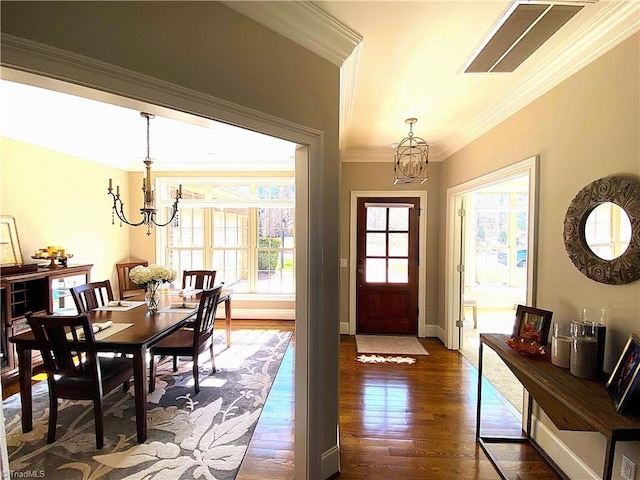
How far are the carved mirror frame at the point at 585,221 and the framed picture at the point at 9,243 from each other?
4746 millimetres

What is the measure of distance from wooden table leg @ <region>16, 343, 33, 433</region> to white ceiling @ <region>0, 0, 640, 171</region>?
77.5 inches

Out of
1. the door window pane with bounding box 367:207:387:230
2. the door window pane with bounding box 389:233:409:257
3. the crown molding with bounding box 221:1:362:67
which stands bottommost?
the door window pane with bounding box 389:233:409:257

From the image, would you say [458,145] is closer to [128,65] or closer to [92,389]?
[128,65]

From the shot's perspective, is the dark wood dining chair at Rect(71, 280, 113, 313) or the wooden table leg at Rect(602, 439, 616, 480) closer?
the wooden table leg at Rect(602, 439, 616, 480)

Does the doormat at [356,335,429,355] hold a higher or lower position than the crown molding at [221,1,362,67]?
lower

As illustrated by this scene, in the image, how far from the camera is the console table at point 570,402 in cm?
120

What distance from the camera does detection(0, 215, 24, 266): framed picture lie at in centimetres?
308

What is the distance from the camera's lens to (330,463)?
1906 millimetres

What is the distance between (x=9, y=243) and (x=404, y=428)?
4.13 metres

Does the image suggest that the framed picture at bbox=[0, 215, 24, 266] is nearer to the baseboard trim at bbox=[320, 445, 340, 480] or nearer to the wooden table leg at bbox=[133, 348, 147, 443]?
the wooden table leg at bbox=[133, 348, 147, 443]

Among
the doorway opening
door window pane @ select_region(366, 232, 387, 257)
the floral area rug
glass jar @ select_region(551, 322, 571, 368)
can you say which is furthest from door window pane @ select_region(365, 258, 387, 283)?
glass jar @ select_region(551, 322, 571, 368)

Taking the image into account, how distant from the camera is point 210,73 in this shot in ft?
4.33

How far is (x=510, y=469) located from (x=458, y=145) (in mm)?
3124

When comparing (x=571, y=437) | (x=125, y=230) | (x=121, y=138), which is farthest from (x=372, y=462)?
(x=125, y=230)
